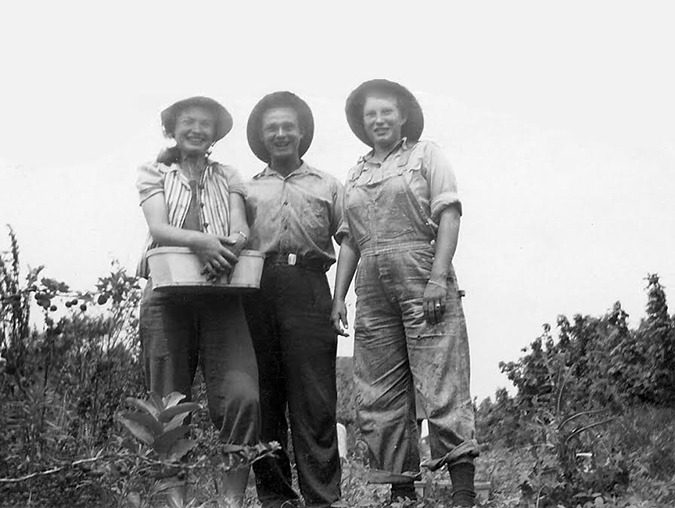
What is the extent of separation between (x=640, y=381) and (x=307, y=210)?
141 inches

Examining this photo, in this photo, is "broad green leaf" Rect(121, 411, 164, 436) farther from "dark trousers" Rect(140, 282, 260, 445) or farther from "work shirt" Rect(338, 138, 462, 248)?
"work shirt" Rect(338, 138, 462, 248)

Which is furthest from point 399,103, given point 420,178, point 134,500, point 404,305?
point 134,500

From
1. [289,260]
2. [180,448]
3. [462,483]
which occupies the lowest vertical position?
[462,483]

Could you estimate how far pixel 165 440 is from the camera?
3.36m

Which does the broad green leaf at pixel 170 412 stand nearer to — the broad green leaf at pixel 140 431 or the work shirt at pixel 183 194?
the broad green leaf at pixel 140 431

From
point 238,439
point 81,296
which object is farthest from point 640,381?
point 81,296

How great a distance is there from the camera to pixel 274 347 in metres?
4.74

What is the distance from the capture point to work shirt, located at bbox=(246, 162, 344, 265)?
4758 millimetres

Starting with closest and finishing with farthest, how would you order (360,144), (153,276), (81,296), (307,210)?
(81,296) → (153,276) → (307,210) → (360,144)

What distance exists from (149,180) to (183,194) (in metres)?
0.18

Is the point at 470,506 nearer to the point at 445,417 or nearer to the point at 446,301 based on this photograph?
the point at 445,417

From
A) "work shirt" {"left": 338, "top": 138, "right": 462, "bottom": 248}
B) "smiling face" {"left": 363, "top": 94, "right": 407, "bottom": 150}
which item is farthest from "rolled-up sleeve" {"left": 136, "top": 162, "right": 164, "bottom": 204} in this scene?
"smiling face" {"left": 363, "top": 94, "right": 407, "bottom": 150}

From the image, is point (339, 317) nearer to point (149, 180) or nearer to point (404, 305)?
point (404, 305)

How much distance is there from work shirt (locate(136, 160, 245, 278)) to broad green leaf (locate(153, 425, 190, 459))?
1268 millimetres
